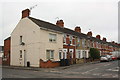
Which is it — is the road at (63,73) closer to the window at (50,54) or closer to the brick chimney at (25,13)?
the window at (50,54)

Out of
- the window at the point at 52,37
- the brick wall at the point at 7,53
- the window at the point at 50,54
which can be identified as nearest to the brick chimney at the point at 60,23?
the window at the point at 52,37

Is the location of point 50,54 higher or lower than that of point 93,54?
higher

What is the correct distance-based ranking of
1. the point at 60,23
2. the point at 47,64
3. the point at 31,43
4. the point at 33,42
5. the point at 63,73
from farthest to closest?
the point at 60,23 < the point at 31,43 < the point at 33,42 < the point at 47,64 < the point at 63,73

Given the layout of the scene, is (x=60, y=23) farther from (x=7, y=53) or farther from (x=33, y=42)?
(x=7, y=53)

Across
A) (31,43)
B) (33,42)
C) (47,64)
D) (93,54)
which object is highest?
(33,42)

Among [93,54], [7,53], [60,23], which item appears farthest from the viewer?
[93,54]

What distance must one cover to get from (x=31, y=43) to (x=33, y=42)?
1.69ft

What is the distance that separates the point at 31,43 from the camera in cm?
2612

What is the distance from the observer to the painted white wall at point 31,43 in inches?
980

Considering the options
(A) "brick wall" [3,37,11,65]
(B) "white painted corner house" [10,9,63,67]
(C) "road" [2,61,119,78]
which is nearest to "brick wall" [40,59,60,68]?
(B) "white painted corner house" [10,9,63,67]

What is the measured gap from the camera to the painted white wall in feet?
81.6

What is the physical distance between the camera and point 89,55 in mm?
37938

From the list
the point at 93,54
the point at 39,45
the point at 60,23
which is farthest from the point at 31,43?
the point at 93,54

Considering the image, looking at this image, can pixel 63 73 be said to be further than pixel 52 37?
No
